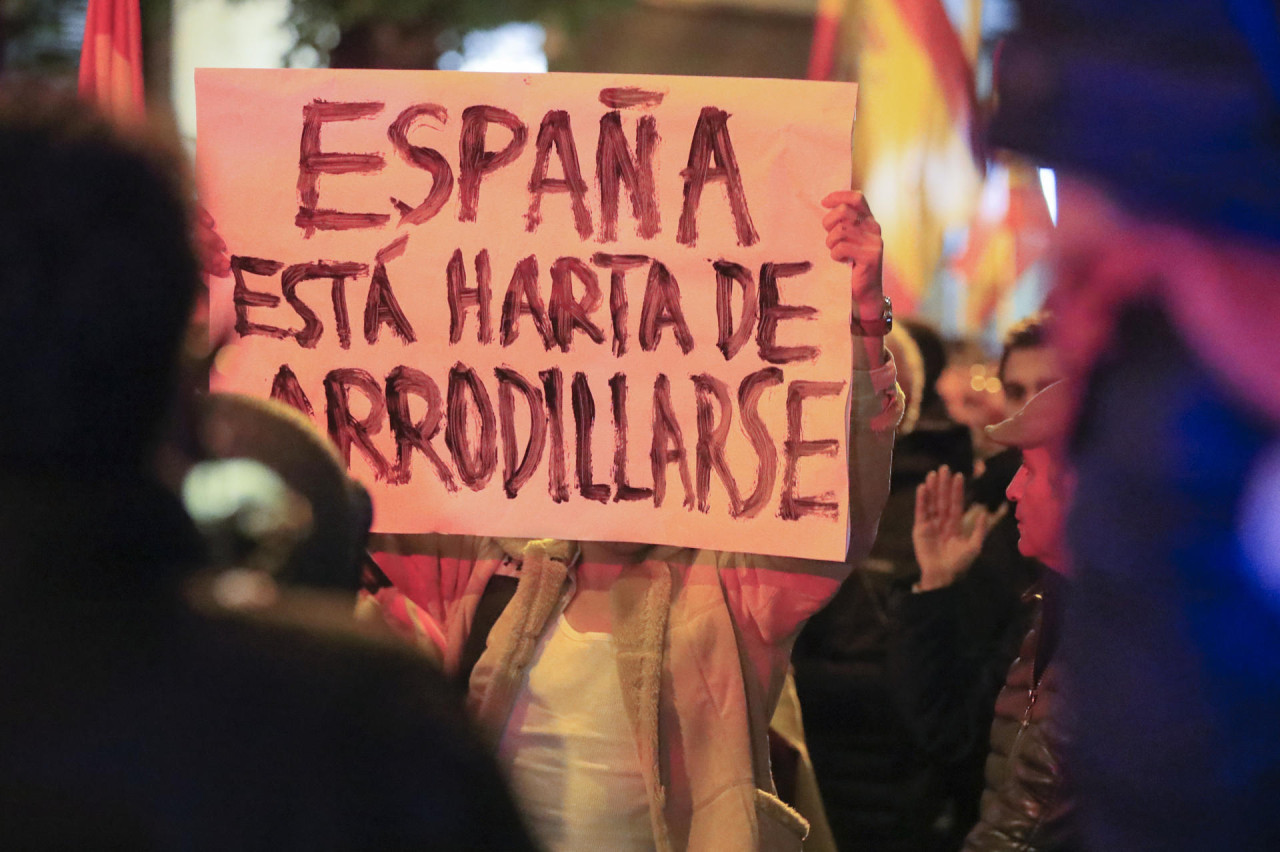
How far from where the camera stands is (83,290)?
85 centimetres

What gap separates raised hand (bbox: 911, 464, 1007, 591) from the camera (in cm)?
313

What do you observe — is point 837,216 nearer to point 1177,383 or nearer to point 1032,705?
point 1032,705

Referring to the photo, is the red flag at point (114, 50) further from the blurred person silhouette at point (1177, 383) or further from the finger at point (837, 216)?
the blurred person silhouette at point (1177, 383)

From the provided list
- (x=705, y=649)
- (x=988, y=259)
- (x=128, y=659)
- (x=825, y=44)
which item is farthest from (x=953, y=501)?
(x=988, y=259)

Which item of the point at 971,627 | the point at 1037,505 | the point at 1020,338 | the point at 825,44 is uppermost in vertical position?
the point at 825,44

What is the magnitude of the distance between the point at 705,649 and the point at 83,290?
4.88 feet

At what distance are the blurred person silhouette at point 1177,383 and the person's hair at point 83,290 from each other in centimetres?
64

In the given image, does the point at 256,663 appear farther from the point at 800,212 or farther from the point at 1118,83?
the point at 800,212

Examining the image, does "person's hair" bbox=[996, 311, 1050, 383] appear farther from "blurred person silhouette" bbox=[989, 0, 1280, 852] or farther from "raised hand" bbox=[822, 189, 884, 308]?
"blurred person silhouette" bbox=[989, 0, 1280, 852]

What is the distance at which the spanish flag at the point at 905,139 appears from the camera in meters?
4.23

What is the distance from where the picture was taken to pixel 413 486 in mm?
2246

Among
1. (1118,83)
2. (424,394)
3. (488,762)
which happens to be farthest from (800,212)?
(488,762)

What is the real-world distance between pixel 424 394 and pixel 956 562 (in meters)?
1.56

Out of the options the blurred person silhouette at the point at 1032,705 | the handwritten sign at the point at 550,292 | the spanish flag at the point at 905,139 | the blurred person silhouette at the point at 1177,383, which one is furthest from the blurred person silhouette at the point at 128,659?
the spanish flag at the point at 905,139
